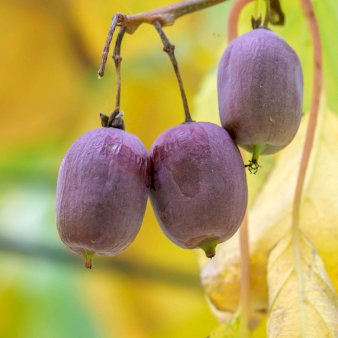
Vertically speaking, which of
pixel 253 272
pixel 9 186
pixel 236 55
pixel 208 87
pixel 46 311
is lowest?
pixel 46 311

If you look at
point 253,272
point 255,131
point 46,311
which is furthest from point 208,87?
point 46,311

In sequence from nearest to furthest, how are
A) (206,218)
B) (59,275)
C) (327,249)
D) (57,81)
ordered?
(206,218), (327,249), (57,81), (59,275)

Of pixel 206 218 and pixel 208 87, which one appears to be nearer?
pixel 206 218

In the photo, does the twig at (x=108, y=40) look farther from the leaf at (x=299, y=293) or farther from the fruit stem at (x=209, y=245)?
the leaf at (x=299, y=293)

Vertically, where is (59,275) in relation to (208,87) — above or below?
below

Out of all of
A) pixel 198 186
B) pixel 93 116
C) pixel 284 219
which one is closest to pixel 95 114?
pixel 93 116

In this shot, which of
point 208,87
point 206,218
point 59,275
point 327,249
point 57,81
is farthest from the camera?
point 59,275

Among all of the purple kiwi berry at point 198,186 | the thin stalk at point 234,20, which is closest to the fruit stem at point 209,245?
the purple kiwi berry at point 198,186

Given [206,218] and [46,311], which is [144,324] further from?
[206,218]

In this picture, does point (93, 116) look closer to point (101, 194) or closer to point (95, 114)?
point (95, 114)
